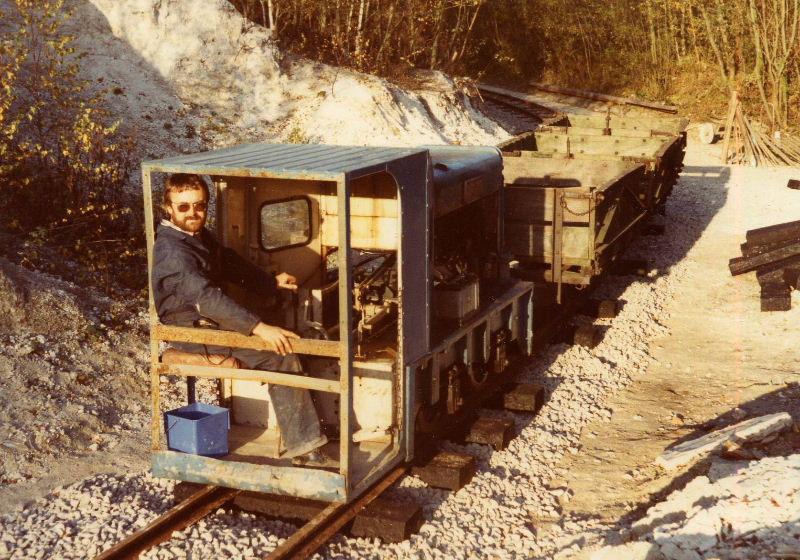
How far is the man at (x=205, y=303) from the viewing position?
19.5 feet

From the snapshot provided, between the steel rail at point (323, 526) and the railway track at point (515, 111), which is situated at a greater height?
the railway track at point (515, 111)

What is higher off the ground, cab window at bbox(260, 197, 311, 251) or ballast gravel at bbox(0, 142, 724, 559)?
cab window at bbox(260, 197, 311, 251)

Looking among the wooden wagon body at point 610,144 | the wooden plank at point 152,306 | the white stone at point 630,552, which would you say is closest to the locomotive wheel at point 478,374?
the white stone at point 630,552

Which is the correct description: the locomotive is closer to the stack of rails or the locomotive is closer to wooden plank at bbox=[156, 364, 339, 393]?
wooden plank at bbox=[156, 364, 339, 393]

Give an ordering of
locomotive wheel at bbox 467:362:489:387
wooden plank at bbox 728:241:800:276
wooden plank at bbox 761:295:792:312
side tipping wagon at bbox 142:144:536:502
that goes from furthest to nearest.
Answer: wooden plank at bbox 728:241:800:276 < wooden plank at bbox 761:295:792:312 < locomotive wheel at bbox 467:362:489:387 < side tipping wagon at bbox 142:144:536:502

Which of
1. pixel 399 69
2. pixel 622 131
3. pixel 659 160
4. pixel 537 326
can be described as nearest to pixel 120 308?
pixel 537 326

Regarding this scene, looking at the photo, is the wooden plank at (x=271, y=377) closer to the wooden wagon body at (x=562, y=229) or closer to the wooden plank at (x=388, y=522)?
the wooden plank at (x=388, y=522)

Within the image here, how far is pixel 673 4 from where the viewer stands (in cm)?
3034

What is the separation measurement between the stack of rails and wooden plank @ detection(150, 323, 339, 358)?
207 inches

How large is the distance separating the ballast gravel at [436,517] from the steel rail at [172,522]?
0.30 ft

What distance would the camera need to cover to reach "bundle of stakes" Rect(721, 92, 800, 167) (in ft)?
74.3

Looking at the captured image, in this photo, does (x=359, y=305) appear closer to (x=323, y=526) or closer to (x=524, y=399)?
(x=323, y=526)

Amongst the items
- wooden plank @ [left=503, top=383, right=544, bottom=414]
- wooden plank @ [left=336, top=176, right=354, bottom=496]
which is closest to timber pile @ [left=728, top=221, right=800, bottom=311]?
wooden plank @ [left=503, top=383, right=544, bottom=414]

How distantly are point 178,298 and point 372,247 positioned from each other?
1.73m
